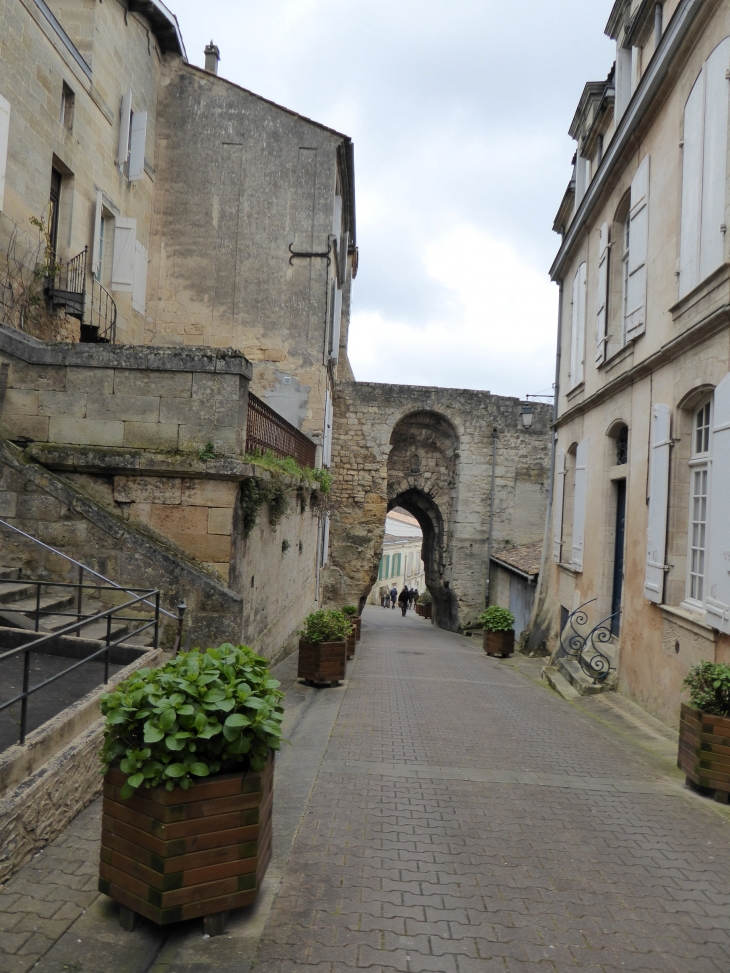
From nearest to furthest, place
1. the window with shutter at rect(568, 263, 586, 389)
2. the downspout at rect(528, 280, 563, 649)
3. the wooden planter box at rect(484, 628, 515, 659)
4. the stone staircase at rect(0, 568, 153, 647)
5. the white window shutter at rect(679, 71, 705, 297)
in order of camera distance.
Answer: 1. the stone staircase at rect(0, 568, 153, 647)
2. the white window shutter at rect(679, 71, 705, 297)
3. the window with shutter at rect(568, 263, 586, 389)
4. the wooden planter box at rect(484, 628, 515, 659)
5. the downspout at rect(528, 280, 563, 649)

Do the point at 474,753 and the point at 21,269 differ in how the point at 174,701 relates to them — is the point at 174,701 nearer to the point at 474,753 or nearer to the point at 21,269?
the point at 474,753

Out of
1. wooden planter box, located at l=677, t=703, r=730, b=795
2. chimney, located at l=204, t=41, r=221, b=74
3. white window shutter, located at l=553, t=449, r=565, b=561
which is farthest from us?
chimney, located at l=204, t=41, r=221, b=74

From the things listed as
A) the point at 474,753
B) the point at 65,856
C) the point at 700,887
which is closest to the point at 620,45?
the point at 474,753

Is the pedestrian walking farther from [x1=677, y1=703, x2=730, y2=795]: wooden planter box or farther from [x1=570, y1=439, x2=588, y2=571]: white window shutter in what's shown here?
[x1=677, y1=703, x2=730, y2=795]: wooden planter box

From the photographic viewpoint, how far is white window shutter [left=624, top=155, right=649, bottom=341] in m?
9.08

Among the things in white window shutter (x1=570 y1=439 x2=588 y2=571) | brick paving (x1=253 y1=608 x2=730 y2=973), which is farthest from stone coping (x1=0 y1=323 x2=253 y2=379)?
white window shutter (x1=570 y1=439 x2=588 y2=571)

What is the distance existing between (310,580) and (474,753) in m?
9.44

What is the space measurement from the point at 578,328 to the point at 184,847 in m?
11.7

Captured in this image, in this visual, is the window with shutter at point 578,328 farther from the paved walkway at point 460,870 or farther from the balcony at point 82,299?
the balcony at point 82,299

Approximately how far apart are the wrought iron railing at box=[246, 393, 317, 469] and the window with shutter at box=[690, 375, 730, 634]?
4.65 meters

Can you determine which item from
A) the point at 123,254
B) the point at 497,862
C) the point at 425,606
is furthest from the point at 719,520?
the point at 425,606

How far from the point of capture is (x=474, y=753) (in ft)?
19.9

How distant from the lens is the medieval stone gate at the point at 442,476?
20859 millimetres

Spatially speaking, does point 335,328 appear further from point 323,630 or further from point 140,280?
point 323,630
